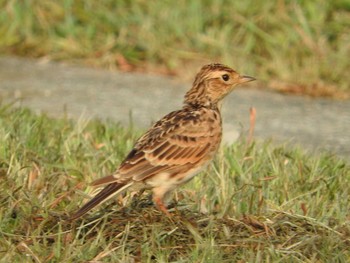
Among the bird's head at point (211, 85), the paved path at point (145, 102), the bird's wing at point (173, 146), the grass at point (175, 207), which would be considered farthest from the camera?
the paved path at point (145, 102)

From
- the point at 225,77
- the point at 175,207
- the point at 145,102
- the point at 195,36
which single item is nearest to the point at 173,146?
the point at 175,207

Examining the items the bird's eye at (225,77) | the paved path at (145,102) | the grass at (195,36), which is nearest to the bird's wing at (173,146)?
the bird's eye at (225,77)

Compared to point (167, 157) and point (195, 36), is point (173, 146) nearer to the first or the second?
point (167, 157)

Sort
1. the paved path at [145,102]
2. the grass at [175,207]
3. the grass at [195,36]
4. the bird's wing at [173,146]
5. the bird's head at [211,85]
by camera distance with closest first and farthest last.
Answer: the grass at [175,207]
the bird's wing at [173,146]
the bird's head at [211,85]
the paved path at [145,102]
the grass at [195,36]

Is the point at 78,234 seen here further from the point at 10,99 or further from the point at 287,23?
the point at 287,23

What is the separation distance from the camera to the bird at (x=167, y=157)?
610cm

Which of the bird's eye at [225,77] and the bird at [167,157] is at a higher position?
the bird's eye at [225,77]

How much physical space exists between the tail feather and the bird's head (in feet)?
3.99

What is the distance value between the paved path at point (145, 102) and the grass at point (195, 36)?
213 millimetres

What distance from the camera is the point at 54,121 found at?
8602mm

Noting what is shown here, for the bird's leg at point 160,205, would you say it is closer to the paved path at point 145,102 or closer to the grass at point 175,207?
the grass at point 175,207

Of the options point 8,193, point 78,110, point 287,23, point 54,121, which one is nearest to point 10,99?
point 78,110

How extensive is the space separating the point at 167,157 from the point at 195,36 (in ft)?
16.6

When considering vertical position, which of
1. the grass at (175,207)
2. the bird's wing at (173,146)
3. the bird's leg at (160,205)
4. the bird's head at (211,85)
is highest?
the bird's head at (211,85)
